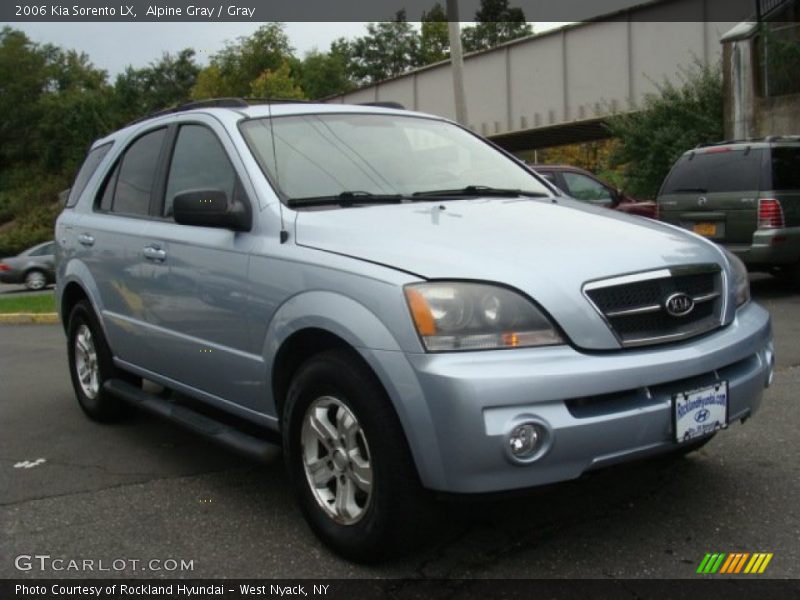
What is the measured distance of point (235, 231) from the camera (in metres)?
3.88

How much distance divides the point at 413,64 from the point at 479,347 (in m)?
85.8

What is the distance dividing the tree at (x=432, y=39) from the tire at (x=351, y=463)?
76.5 meters

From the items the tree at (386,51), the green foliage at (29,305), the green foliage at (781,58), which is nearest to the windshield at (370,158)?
the green foliage at (29,305)

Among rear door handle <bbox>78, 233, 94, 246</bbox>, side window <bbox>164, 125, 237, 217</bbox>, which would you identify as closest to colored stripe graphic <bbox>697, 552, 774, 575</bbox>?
side window <bbox>164, 125, 237, 217</bbox>

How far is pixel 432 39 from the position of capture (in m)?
81.0

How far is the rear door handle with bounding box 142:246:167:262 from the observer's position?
438 cm

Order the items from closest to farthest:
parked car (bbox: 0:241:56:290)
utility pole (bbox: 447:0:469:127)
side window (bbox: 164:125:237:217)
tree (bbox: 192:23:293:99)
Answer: side window (bbox: 164:125:237:217) → utility pole (bbox: 447:0:469:127) → parked car (bbox: 0:241:56:290) → tree (bbox: 192:23:293:99)

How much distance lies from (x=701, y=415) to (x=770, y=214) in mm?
7408

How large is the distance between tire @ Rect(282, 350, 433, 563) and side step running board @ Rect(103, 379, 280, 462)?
0.18 metres

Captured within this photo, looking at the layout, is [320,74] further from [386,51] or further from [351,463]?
[351,463]

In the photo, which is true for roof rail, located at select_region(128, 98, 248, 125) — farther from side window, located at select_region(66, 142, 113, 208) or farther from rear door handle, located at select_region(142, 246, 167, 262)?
side window, located at select_region(66, 142, 113, 208)

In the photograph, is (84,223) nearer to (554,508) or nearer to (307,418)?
(307,418)

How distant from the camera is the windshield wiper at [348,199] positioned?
3.80 m

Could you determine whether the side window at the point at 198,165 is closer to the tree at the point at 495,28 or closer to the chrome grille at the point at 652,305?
the chrome grille at the point at 652,305
